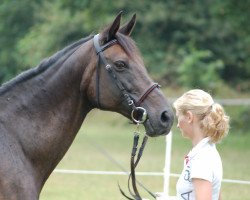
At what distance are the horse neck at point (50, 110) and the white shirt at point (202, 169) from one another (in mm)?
1009

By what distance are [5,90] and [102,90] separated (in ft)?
2.17

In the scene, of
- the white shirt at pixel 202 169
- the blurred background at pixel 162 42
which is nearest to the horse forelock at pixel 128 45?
the white shirt at pixel 202 169

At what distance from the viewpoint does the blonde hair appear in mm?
4090

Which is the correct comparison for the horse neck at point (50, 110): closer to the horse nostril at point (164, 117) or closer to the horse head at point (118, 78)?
the horse head at point (118, 78)

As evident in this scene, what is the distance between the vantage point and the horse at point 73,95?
15.4 feet

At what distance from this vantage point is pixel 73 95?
4.89m

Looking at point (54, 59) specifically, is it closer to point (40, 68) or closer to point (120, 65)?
point (40, 68)

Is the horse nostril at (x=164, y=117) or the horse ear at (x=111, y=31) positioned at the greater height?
→ the horse ear at (x=111, y=31)

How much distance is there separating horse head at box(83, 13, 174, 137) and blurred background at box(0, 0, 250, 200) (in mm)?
14285

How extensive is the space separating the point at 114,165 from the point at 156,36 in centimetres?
1831

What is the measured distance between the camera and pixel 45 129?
4.77 m

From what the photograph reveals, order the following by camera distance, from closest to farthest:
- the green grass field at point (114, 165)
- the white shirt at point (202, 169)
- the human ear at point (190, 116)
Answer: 1. the white shirt at point (202, 169)
2. the human ear at point (190, 116)
3. the green grass field at point (114, 165)

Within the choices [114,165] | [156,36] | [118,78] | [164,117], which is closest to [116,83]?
[118,78]

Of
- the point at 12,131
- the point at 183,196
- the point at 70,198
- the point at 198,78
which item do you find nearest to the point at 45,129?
the point at 12,131
